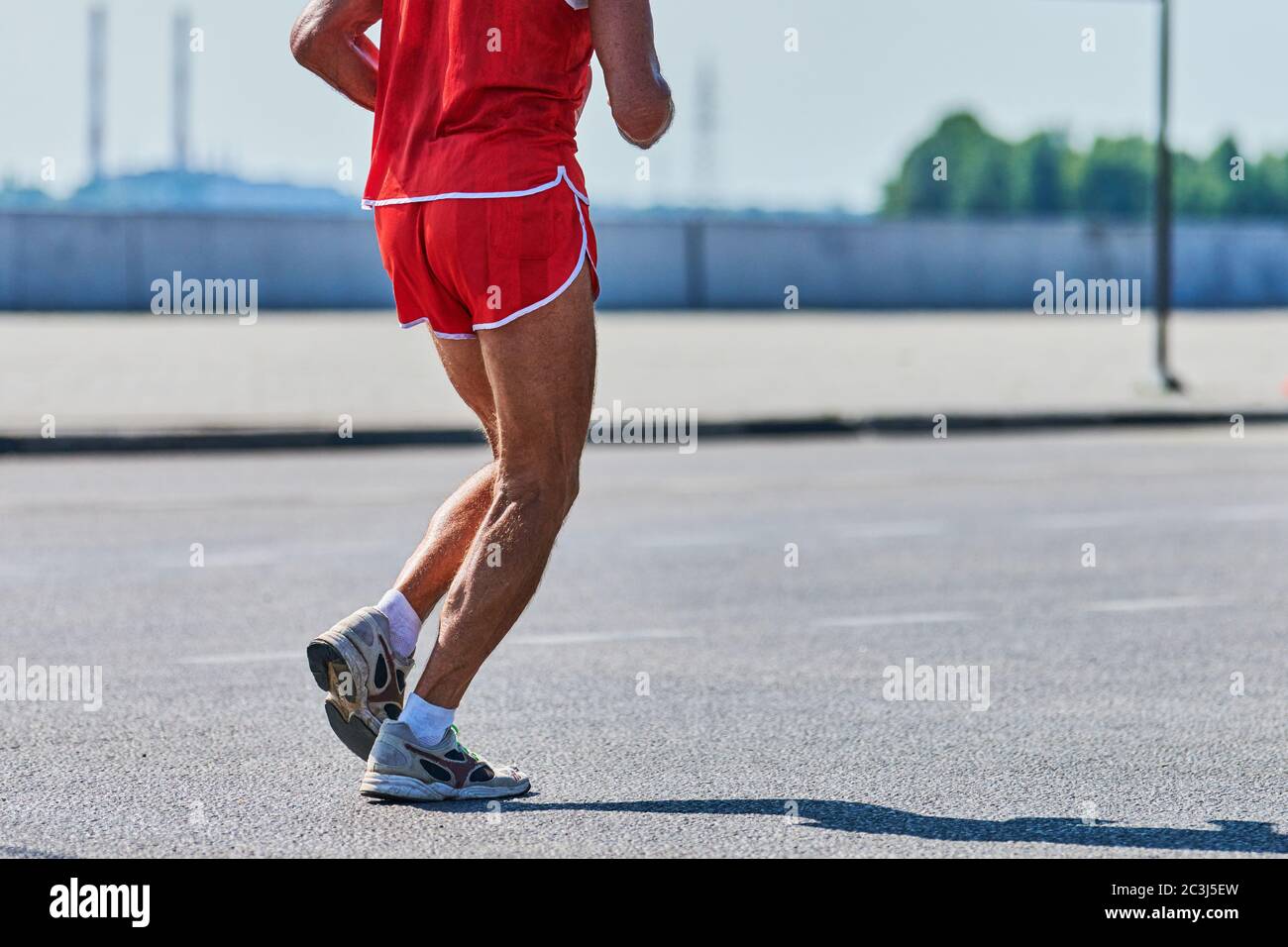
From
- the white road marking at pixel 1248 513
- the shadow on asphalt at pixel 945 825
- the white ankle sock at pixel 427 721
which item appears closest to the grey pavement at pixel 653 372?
→ the white road marking at pixel 1248 513

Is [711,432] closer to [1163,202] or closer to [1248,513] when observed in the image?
[1248,513]

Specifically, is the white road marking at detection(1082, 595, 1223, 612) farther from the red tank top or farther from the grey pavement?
the grey pavement

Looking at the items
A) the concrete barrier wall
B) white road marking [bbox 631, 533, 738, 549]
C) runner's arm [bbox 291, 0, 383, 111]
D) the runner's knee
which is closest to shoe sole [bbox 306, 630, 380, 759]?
the runner's knee

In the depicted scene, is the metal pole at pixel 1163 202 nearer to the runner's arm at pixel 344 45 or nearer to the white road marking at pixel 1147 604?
the white road marking at pixel 1147 604

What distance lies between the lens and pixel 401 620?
449cm

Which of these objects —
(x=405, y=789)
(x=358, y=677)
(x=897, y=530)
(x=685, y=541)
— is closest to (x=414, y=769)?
(x=405, y=789)

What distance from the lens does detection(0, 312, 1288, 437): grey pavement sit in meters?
17.5

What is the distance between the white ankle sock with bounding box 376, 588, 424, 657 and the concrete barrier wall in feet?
115

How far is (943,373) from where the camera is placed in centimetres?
2289

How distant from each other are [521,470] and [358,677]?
581 mm

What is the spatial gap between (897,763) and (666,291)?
38.5m

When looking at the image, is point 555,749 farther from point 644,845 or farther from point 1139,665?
point 1139,665

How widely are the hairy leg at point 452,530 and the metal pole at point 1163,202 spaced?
17.1 meters
